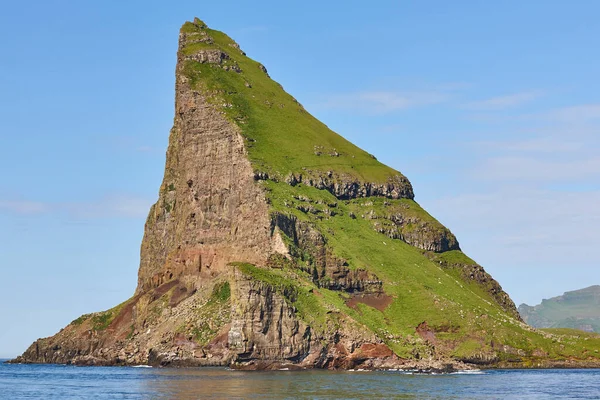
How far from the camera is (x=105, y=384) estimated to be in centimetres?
15500

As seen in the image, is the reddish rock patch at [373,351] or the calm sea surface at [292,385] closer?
the calm sea surface at [292,385]

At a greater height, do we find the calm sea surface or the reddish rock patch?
the reddish rock patch

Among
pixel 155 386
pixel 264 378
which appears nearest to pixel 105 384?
pixel 155 386

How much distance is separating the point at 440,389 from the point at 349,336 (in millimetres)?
53638

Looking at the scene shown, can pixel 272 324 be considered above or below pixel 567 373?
above

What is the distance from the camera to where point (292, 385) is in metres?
143

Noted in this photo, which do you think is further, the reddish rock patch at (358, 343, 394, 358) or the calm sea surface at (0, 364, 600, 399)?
the reddish rock patch at (358, 343, 394, 358)

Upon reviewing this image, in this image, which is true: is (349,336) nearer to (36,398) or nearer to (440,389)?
(440,389)

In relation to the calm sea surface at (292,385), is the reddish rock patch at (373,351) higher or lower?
higher

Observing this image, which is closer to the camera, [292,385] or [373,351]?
[292,385]

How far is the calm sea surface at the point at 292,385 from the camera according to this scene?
130 metres

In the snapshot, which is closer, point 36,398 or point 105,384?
point 36,398

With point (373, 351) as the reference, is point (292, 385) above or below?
below

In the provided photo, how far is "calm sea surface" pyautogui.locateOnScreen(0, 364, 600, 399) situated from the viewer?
5103 inches
